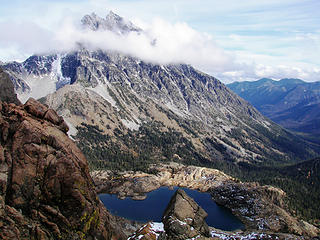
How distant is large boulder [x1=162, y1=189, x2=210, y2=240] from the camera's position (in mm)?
79875

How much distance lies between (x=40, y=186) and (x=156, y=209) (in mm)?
119189

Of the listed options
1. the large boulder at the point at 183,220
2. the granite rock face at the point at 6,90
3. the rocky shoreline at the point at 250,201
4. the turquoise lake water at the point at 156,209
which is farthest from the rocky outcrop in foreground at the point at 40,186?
the turquoise lake water at the point at 156,209

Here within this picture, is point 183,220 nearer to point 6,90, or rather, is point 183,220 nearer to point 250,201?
point 6,90

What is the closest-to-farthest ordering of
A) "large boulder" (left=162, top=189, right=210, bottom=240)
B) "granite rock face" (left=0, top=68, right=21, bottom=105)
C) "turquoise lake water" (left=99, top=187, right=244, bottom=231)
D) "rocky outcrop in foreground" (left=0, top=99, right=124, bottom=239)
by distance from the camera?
"rocky outcrop in foreground" (left=0, top=99, right=124, bottom=239) → "granite rock face" (left=0, top=68, right=21, bottom=105) → "large boulder" (left=162, top=189, right=210, bottom=240) → "turquoise lake water" (left=99, top=187, right=244, bottom=231)

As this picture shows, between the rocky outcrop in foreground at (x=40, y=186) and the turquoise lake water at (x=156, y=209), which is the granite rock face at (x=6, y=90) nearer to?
the rocky outcrop in foreground at (x=40, y=186)

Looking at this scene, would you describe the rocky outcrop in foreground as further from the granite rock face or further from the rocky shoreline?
the rocky shoreline

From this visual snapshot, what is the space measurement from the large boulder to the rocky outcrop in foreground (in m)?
32.8

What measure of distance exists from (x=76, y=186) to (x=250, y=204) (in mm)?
134122

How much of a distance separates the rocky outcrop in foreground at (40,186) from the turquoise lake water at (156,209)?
315 ft

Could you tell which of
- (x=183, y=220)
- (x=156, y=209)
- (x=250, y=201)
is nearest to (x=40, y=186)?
(x=183, y=220)

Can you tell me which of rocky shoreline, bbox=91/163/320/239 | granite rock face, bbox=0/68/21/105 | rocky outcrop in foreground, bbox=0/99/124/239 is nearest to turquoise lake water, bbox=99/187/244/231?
rocky shoreline, bbox=91/163/320/239

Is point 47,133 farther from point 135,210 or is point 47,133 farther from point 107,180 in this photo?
point 107,180

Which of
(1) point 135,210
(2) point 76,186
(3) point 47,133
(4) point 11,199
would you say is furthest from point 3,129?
(1) point 135,210

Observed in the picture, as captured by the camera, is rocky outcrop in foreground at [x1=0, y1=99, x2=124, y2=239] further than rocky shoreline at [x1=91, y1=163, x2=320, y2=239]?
No
